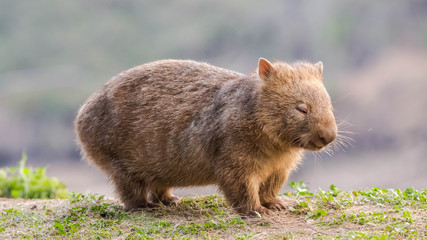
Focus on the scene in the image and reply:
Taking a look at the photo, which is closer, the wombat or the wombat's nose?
the wombat's nose

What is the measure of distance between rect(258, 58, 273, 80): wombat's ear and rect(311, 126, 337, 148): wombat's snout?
963mm

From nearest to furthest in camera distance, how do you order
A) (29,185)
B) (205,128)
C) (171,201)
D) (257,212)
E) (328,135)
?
(328,135) < (257,212) < (205,128) < (171,201) < (29,185)

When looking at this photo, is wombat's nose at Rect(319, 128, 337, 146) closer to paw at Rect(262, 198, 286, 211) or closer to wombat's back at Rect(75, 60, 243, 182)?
paw at Rect(262, 198, 286, 211)

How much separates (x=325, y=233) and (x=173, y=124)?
2381 millimetres

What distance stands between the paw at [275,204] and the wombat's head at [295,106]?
991mm

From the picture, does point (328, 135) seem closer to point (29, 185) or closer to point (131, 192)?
point (131, 192)

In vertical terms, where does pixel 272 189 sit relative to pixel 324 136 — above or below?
below

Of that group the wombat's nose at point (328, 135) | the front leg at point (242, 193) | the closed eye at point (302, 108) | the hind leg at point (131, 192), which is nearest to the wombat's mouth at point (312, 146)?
the wombat's nose at point (328, 135)

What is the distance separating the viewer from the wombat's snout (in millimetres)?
6598

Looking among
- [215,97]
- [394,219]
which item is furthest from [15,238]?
[394,219]

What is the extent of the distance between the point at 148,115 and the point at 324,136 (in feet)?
8.03

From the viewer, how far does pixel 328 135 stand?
21.6ft

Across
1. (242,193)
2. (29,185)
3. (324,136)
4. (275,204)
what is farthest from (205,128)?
(29,185)

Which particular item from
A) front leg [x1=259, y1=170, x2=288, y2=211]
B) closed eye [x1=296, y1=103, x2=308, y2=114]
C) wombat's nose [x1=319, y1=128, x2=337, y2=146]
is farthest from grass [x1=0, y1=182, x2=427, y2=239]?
closed eye [x1=296, y1=103, x2=308, y2=114]
